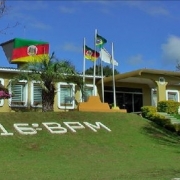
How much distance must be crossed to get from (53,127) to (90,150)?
354 cm

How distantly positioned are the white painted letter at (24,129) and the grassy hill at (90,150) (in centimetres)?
25

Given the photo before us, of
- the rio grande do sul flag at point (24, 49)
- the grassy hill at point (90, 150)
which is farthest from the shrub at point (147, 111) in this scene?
the rio grande do sul flag at point (24, 49)

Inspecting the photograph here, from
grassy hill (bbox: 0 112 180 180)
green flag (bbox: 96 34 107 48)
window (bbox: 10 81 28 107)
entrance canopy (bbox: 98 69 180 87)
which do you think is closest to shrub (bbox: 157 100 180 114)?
entrance canopy (bbox: 98 69 180 87)

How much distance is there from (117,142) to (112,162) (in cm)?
483

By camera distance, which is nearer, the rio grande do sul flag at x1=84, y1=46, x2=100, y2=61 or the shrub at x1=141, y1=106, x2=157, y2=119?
the shrub at x1=141, y1=106, x2=157, y2=119

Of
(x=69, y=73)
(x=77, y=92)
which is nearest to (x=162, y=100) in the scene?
→ (x=77, y=92)

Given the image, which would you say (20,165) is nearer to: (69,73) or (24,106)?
(69,73)

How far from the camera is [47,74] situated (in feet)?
81.8

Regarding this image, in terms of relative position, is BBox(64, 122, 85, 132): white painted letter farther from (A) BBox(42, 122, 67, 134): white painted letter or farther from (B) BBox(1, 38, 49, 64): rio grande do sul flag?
(B) BBox(1, 38, 49, 64): rio grande do sul flag

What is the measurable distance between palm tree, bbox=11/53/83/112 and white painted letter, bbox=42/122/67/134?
297 centimetres

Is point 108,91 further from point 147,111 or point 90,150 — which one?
point 90,150

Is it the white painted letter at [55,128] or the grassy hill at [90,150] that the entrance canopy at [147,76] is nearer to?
the grassy hill at [90,150]

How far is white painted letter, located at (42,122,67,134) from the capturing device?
21.5 m

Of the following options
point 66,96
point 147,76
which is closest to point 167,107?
point 147,76
